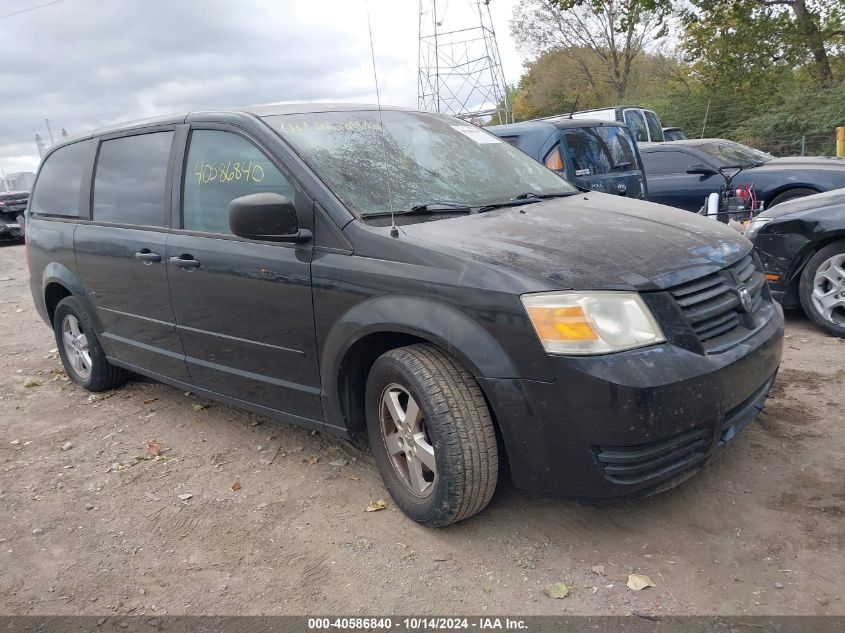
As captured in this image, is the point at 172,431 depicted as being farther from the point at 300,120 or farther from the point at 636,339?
the point at 636,339

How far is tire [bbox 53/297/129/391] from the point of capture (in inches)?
192

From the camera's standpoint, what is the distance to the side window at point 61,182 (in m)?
4.81

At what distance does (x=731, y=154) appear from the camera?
406 inches

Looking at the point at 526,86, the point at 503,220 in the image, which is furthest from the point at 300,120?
the point at 526,86

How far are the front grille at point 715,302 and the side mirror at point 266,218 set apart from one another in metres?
1.60

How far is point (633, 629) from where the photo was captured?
7.63ft

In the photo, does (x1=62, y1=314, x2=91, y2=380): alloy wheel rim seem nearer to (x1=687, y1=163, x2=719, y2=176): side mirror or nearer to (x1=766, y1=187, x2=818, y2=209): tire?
(x1=687, y1=163, x2=719, y2=176): side mirror

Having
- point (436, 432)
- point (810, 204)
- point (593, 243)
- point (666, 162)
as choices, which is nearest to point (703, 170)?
point (666, 162)

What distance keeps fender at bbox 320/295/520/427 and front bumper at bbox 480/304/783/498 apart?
0.26 ft

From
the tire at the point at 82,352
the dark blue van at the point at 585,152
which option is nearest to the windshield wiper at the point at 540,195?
the tire at the point at 82,352

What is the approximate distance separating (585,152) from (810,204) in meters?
2.63

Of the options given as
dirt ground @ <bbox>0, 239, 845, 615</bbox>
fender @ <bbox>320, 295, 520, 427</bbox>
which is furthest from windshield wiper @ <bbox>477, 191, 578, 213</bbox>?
dirt ground @ <bbox>0, 239, 845, 615</bbox>

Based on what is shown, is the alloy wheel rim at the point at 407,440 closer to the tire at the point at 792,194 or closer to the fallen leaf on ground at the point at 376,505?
the fallen leaf on ground at the point at 376,505

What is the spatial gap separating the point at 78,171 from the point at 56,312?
1.09 m
